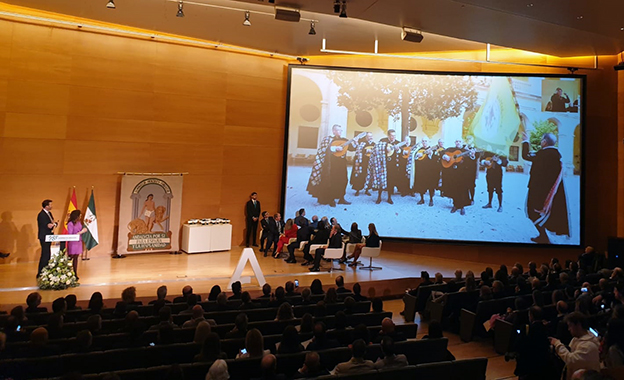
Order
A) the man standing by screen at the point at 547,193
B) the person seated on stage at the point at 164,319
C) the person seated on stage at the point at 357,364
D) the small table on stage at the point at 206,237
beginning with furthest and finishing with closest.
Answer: the man standing by screen at the point at 547,193 < the small table on stage at the point at 206,237 < the person seated on stage at the point at 164,319 < the person seated on stage at the point at 357,364

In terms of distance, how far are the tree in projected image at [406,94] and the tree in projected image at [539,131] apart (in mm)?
1751

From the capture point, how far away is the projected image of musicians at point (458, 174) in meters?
12.8

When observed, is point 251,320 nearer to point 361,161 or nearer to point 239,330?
point 239,330

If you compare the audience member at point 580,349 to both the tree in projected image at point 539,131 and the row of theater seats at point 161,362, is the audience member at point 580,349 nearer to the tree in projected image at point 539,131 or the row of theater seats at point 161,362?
the row of theater seats at point 161,362

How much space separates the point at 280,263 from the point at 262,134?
3955 mm

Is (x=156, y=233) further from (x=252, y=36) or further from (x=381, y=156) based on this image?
(x=381, y=156)

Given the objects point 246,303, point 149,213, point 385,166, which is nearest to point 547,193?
point 385,166

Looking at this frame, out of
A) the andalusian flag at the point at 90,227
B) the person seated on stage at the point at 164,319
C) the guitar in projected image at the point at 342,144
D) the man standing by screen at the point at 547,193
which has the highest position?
the guitar in projected image at the point at 342,144

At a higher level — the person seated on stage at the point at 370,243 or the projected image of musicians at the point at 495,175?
the projected image of musicians at the point at 495,175

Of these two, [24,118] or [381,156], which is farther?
[381,156]

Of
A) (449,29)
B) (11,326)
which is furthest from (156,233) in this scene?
(449,29)

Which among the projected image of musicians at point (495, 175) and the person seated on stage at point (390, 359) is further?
the projected image of musicians at point (495, 175)

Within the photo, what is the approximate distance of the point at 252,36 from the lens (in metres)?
11.6

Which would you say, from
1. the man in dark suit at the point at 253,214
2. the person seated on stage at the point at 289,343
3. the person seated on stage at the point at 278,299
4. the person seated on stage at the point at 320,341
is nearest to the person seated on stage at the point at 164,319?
the person seated on stage at the point at 289,343
